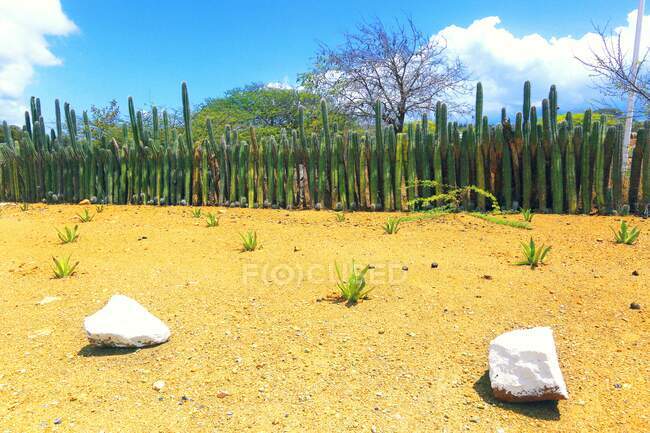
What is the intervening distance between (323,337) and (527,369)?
3.95 feet

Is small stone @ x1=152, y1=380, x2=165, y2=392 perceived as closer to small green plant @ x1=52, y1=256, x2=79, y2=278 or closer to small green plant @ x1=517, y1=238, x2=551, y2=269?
small green plant @ x1=52, y1=256, x2=79, y2=278

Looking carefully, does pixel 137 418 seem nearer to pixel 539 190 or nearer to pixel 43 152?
pixel 539 190

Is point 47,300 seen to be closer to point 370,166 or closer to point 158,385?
point 158,385

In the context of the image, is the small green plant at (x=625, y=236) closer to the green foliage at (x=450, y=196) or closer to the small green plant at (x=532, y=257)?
the small green plant at (x=532, y=257)

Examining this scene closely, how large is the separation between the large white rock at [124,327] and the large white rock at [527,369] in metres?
1.97

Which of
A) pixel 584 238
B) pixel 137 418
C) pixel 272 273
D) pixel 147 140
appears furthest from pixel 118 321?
pixel 147 140

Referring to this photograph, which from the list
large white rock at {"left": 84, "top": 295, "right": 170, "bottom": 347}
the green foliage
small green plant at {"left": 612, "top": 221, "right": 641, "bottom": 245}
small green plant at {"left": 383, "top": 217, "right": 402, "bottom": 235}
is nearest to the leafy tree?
the green foliage

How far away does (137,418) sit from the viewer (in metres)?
2.10

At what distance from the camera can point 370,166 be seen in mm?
7480

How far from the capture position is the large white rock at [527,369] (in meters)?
2.04

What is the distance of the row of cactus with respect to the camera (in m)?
6.41

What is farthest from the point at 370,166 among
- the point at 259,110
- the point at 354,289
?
the point at 259,110

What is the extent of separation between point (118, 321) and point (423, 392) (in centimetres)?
186

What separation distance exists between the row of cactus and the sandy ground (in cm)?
165
